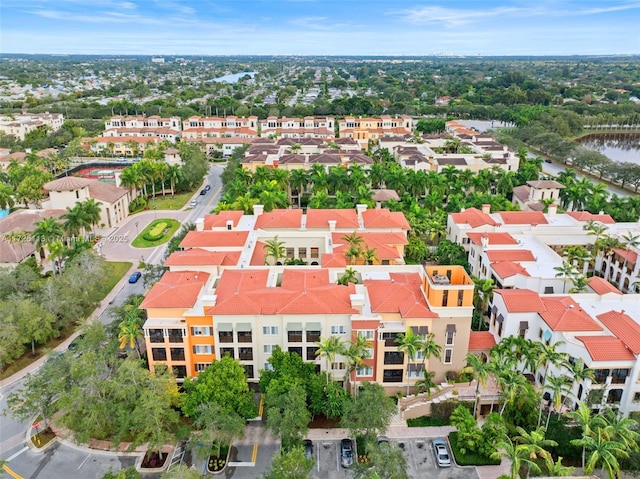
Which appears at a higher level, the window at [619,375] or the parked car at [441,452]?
the window at [619,375]

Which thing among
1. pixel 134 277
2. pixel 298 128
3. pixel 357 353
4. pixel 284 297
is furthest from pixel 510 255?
pixel 298 128

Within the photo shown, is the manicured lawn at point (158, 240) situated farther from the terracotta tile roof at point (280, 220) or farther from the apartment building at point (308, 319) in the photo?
the apartment building at point (308, 319)

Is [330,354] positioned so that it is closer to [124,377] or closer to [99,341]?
[124,377]

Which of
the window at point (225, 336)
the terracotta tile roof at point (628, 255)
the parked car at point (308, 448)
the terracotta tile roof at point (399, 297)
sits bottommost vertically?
the parked car at point (308, 448)

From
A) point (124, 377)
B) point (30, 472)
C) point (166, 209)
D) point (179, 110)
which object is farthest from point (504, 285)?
point (179, 110)

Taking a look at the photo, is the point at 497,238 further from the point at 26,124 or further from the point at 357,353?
the point at 26,124

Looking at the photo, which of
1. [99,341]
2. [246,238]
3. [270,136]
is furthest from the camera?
[270,136]

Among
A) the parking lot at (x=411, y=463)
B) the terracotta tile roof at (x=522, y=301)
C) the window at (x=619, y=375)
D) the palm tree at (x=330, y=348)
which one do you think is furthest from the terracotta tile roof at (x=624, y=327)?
the palm tree at (x=330, y=348)
